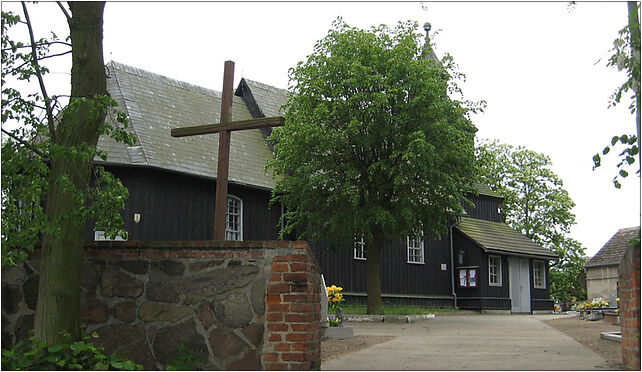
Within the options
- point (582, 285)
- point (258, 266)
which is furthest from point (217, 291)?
point (582, 285)

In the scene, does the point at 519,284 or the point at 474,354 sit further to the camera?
the point at 519,284

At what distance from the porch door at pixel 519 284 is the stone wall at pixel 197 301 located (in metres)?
24.8

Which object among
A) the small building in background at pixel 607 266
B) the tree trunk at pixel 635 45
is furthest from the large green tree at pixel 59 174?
the small building in background at pixel 607 266

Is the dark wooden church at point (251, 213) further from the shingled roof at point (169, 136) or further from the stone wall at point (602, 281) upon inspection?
the stone wall at point (602, 281)

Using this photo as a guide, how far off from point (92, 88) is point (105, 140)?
12.1 meters

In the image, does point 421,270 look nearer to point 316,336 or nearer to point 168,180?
point 168,180

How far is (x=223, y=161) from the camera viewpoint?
29.1 feet

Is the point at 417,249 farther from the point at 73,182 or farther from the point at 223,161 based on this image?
the point at 73,182

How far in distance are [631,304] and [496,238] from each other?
2402cm

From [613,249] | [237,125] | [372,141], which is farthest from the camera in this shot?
[613,249]

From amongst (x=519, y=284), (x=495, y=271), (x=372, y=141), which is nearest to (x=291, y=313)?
(x=372, y=141)

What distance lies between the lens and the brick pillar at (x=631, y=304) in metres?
6.97

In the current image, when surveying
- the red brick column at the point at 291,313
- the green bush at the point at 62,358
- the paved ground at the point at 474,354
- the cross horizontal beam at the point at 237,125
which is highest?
the cross horizontal beam at the point at 237,125

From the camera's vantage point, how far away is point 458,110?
19500mm
